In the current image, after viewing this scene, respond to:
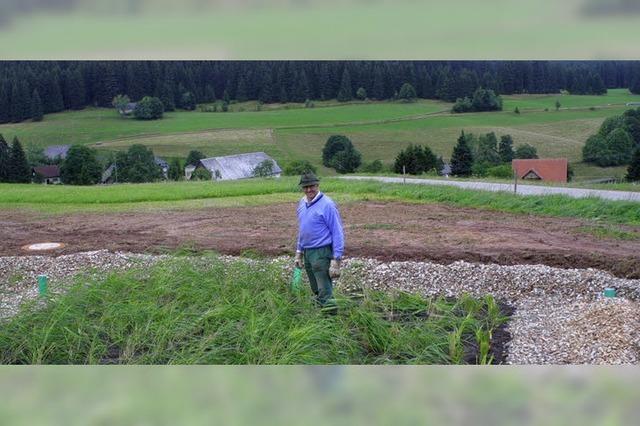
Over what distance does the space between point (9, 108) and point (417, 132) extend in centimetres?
364

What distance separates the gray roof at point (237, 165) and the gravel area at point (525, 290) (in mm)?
1121

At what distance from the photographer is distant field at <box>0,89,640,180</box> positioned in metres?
5.73

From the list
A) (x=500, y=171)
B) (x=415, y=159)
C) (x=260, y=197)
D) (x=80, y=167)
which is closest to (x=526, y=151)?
(x=500, y=171)

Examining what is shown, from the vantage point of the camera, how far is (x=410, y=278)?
25.3ft

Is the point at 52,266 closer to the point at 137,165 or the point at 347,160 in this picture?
the point at 137,165

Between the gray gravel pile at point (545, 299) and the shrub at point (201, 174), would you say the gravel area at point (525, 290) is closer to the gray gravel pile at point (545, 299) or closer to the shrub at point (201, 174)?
the gray gravel pile at point (545, 299)

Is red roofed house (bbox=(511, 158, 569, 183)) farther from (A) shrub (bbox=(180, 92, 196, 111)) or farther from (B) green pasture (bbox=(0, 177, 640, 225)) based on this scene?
(A) shrub (bbox=(180, 92, 196, 111))

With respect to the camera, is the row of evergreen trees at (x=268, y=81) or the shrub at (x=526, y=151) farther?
the shrub at (x=526, y=151)

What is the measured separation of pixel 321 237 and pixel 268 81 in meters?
1.38

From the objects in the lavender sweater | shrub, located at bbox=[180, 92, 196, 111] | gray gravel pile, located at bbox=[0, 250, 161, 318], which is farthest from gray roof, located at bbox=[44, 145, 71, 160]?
the lavender sweater

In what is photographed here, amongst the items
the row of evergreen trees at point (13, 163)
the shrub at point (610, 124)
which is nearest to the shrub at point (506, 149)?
the shrub at point (610, 124)

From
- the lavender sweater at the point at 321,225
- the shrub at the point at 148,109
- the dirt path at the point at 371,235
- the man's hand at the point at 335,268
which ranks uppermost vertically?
the shrub at the point at 148,109

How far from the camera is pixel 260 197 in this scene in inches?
446

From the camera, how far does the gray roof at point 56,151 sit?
5.86 metres
